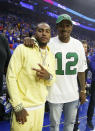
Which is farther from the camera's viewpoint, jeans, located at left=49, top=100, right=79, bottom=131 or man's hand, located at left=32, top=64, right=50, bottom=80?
jeans, located at left=49, top=100, right=79, bottom=131

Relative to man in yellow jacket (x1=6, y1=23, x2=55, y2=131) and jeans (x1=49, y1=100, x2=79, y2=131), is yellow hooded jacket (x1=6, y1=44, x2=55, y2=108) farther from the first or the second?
jeans (x1=49, y1=100, x2=79, y2=131)

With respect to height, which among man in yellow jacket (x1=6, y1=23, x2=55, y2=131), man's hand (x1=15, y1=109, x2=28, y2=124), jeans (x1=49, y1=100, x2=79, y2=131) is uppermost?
man in yellow jacket (x1=6, y1=23, x2=55, y2=131)

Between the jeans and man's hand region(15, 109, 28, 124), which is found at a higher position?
man's hand region(15, 109, 28, 124)

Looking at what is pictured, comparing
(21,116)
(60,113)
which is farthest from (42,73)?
(60,113)

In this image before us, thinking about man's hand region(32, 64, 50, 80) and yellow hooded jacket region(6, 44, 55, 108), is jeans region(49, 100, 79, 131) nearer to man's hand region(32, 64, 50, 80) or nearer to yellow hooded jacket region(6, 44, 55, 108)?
yellow hooded jacket region(6, 44, 55, 108)

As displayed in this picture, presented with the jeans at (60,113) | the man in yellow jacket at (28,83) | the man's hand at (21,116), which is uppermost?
the man in yellow jacket at (28,83)

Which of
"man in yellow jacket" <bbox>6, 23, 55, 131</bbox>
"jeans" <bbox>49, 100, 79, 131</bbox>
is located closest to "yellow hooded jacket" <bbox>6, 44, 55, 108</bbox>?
"man in yellow jacket" <bbox>6, 23, 55, 131</bbox>

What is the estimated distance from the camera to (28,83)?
1.25 metres

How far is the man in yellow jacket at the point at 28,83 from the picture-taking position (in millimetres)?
1177

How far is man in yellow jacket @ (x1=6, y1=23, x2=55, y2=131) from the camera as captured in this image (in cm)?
118

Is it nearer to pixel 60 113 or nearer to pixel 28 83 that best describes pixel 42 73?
pixel 28 83

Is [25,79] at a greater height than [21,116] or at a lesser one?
greater

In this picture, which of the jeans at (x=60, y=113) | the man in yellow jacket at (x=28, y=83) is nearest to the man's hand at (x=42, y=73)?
the man in yellow jacket at (x=28, y=83)

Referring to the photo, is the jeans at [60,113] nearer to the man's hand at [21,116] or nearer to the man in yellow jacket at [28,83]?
the man in yellow jacket at [28,83]
